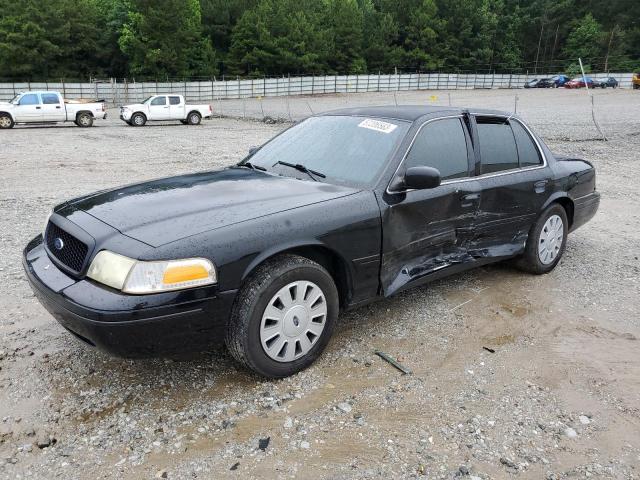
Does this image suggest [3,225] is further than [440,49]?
No

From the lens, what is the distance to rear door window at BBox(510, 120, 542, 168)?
4.75 metres

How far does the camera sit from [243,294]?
117 inches

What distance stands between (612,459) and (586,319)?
5.77ft

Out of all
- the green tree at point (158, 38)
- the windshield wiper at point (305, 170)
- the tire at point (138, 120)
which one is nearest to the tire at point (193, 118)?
the tire at point (138, 120)

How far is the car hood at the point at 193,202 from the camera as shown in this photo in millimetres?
2947

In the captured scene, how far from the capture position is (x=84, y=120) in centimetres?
2406

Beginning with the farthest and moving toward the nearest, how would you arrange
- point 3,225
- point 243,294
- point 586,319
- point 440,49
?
point 440,49 → point 3,225 → point 586,319 → point 243,294

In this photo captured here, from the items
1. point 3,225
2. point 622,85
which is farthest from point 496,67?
point 3,225

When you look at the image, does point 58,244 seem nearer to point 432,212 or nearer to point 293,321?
point 293,321

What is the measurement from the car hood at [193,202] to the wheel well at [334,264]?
0.29 m

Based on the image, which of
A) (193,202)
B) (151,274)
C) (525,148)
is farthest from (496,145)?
(151,274)

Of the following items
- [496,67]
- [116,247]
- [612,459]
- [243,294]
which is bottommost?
[612,459]

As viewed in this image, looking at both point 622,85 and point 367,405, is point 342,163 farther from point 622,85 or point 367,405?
point 622,85

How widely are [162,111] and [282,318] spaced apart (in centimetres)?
2482
